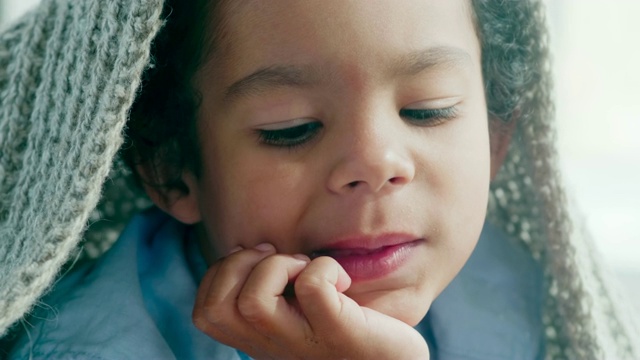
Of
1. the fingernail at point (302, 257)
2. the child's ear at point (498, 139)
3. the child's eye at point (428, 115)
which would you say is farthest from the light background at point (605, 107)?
the fingernail at point (302, 257)

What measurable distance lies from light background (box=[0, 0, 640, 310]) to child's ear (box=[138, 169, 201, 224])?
87 cm

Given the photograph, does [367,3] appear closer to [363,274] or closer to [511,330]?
[363,274]

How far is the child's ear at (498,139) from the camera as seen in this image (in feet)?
3.05

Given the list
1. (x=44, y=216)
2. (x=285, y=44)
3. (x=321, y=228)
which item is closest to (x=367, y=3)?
(x=285, y=44)

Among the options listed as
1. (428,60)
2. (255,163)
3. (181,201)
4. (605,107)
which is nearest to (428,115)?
(428,60)

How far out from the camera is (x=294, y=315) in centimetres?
70

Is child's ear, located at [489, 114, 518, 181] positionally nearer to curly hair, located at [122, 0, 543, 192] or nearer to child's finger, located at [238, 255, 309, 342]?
curly hair, located at [122, 0, 543, 192]

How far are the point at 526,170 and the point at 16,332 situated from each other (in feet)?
1.85

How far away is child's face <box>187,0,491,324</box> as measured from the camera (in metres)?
0.70

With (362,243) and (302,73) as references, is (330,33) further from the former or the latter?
(362,243)

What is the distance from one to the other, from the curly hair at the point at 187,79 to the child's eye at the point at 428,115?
107mm

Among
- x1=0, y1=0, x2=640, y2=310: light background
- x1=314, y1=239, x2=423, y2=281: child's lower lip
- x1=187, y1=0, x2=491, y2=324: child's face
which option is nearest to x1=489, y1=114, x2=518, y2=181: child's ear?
x1=187, y1=0, x2=491, y2=324: child's face

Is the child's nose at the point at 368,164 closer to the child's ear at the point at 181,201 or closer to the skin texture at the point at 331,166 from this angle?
the skin texture at the point at 331,166

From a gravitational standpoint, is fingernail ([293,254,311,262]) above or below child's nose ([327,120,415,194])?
below
